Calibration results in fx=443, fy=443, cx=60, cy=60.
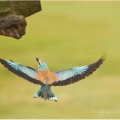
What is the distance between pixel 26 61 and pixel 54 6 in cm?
44

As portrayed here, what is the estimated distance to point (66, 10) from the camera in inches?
119

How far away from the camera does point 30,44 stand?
2.84 m

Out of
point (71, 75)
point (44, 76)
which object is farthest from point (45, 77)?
point (71, 75)

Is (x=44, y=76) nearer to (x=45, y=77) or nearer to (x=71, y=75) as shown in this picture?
(x=45, y=77)

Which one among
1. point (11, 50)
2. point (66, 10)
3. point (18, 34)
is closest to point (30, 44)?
point (11, 50)

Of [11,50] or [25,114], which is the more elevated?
[11,50]

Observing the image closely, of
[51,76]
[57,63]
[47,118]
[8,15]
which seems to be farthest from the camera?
[57,63]

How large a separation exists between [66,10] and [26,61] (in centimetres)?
52

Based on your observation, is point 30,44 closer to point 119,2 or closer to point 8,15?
point 119,2

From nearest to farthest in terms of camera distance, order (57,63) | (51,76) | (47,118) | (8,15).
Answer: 1. (8,15)
2. (51,76)
3. (47,118)
4. (57,63)

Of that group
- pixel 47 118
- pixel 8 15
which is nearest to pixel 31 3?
pixel 8 15

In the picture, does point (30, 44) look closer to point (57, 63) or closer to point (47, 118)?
point (57, 63)

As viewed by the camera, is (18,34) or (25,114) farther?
(25,114)

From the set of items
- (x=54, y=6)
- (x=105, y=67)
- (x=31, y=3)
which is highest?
(x=54, y=6)
